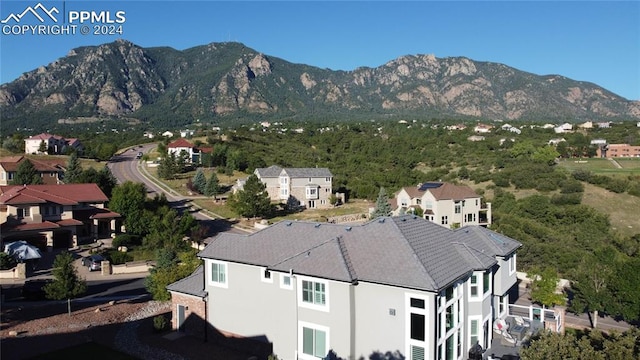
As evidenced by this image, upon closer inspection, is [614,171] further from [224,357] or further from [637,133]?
[224,357]

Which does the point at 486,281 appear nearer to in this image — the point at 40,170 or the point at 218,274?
the point at 218,274

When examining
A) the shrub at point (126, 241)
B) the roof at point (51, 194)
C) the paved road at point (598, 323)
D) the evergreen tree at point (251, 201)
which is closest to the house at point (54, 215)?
the roof at point (51, 194)

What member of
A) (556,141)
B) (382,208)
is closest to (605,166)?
(556,141)

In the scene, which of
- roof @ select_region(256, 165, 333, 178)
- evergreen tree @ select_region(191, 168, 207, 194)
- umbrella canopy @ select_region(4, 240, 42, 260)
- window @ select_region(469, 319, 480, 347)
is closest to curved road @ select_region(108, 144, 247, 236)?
evergreen tree @ select_region(191, 168, 207, 194)

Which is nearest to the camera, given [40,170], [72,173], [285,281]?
[285,281]

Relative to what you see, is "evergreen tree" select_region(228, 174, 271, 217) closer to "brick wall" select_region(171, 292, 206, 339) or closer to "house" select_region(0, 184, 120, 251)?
"house" select_region(0, 184, 120, 251)

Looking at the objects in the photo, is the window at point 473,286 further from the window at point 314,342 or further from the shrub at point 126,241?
the shrub at point 126,241
